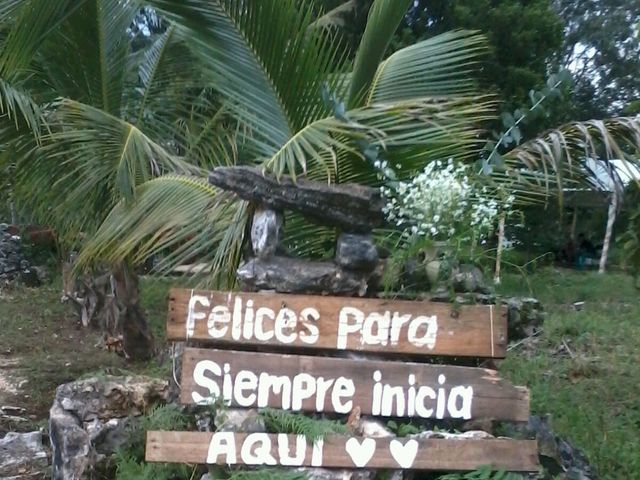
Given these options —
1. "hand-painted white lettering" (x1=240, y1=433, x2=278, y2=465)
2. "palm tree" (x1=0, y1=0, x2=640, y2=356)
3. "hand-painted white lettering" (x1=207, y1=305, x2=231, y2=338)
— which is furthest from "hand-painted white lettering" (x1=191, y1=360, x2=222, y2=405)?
"palm tree" (x1=0, y1=0, x2=640, y2=356)

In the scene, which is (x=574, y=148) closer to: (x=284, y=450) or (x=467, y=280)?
(x=467, y=280)

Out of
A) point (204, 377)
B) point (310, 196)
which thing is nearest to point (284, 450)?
point (204, 377)

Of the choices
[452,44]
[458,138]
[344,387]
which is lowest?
[344,387]

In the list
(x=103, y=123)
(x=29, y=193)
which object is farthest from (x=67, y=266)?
(x=103, y=123)

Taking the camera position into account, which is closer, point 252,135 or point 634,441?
point 252,135

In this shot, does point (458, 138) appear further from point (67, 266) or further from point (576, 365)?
point (67, 266)

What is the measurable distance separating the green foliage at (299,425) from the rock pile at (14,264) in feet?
37.3

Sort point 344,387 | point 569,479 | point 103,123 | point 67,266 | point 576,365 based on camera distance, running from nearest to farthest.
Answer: point 344,387 < point 569,479 < point 103,123 < point 576,365 < point 67,266

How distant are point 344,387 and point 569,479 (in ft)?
3.68

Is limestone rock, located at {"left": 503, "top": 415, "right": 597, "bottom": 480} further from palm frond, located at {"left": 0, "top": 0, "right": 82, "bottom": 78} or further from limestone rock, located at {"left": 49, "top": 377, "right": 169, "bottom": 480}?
palm frond, located at {"left": 0, "top": 0, "right": 82, "bottom": 78}

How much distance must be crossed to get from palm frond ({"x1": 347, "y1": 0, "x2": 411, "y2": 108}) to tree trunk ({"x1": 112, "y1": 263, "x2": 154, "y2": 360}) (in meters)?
3.64

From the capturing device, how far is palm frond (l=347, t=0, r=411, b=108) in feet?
12.5

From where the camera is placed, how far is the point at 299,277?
3.28m

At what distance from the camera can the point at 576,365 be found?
21.9 feet
